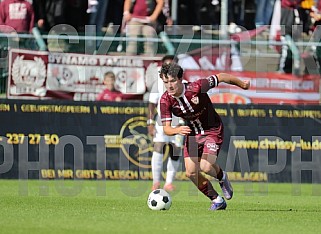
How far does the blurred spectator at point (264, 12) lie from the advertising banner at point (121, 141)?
95.5 inches

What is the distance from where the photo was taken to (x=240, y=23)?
20969 mm

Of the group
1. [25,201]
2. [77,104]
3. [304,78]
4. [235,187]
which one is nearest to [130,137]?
[77,104]

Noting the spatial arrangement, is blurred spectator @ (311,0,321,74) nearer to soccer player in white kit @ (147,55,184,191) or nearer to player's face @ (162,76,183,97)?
soccer player in white kit @ (147,55,184,191)

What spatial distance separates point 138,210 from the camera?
12.2 meters

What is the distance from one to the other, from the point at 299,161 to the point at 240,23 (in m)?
3.78

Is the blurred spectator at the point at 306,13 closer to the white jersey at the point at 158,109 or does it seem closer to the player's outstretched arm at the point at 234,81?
the white jersey at the point at 158,109

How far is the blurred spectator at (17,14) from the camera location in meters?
19.0

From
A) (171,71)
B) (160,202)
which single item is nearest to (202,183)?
(160,202)

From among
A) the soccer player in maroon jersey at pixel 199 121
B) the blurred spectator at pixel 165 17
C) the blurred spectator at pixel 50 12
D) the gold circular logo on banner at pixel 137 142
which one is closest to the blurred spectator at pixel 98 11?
the blurred spectator at pixel 50 12

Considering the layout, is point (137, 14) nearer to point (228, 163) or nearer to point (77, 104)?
point (77, 104)

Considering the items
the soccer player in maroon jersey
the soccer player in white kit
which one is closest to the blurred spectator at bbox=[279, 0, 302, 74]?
the soccer player in white kit

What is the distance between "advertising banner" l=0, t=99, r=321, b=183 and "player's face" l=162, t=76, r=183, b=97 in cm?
657

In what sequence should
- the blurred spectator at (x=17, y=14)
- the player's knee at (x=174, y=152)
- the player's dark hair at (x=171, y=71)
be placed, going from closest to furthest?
the player's dark hair at (x=171, y=71)
the player's knee at (x=174, y=152)
the blurred spectator at (x=17, y=14)

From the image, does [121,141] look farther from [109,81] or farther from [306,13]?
[306,13]
